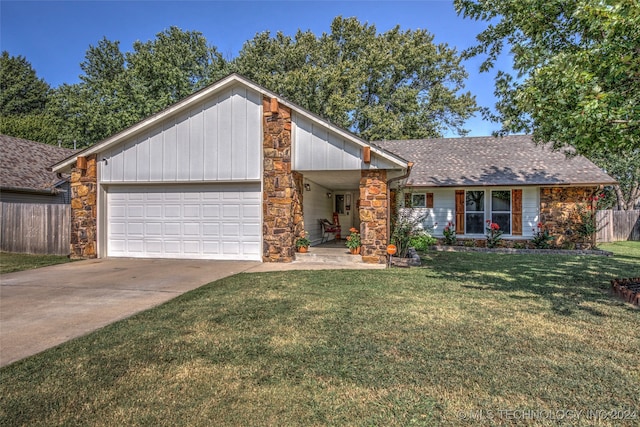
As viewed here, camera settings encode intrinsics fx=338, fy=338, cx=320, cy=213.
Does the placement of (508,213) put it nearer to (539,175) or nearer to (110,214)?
(539,175)

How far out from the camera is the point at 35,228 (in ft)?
37.5

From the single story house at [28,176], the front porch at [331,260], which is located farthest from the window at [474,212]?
the single story house at [28,176]

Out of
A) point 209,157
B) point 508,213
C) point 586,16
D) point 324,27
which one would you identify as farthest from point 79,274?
point 324,27

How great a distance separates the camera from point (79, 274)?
7.50m

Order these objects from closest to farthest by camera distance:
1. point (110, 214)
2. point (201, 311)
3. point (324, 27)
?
point (201, 311) → point (110, 214) → point (324, 27)

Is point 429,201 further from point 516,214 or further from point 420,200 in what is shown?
point 516,214

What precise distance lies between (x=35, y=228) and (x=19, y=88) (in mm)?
30159

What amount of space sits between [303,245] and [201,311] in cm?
499

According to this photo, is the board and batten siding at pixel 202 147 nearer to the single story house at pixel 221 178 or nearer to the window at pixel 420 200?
the single story house at pixel 221 178

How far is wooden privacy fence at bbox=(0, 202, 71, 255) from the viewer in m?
11.1

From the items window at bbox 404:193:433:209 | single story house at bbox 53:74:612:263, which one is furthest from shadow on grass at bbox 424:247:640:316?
window at bbox 404:193:433:209

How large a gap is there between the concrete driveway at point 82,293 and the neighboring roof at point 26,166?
831 cm

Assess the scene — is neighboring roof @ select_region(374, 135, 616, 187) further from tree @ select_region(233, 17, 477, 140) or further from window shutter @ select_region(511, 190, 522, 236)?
tree @ select_region(233, 17, 477, 140)

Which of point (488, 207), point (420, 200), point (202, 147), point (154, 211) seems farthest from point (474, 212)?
point (154, 211)
